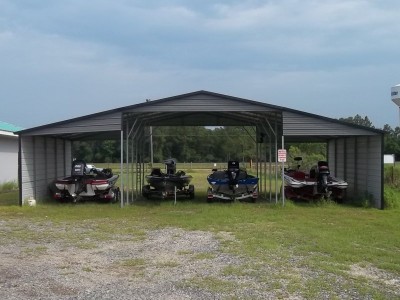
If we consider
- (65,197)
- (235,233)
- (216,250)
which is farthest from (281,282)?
(65,197)

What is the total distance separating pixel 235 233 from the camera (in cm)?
1050

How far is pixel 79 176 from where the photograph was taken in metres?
17.3

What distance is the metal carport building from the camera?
15492mm

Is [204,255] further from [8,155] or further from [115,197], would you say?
[8,155]

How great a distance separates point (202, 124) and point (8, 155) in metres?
10.1

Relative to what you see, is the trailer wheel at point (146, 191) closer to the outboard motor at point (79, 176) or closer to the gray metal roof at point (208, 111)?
the outboard motor at point (79, 176)

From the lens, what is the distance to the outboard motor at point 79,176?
56.2 ft

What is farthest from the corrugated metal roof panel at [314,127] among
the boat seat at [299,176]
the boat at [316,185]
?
the boat seat at [299,176]

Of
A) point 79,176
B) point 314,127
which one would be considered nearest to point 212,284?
point 314,127

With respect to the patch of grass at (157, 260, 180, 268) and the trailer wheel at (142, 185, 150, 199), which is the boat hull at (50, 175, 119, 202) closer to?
the trailer wheel at (142, 185, 150, 199)

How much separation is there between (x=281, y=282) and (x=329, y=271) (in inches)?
36.0

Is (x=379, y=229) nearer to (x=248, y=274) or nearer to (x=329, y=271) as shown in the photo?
(x=329, y=271)

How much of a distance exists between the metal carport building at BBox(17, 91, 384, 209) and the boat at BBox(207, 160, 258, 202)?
1.60m

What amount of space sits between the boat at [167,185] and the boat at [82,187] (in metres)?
1.53
